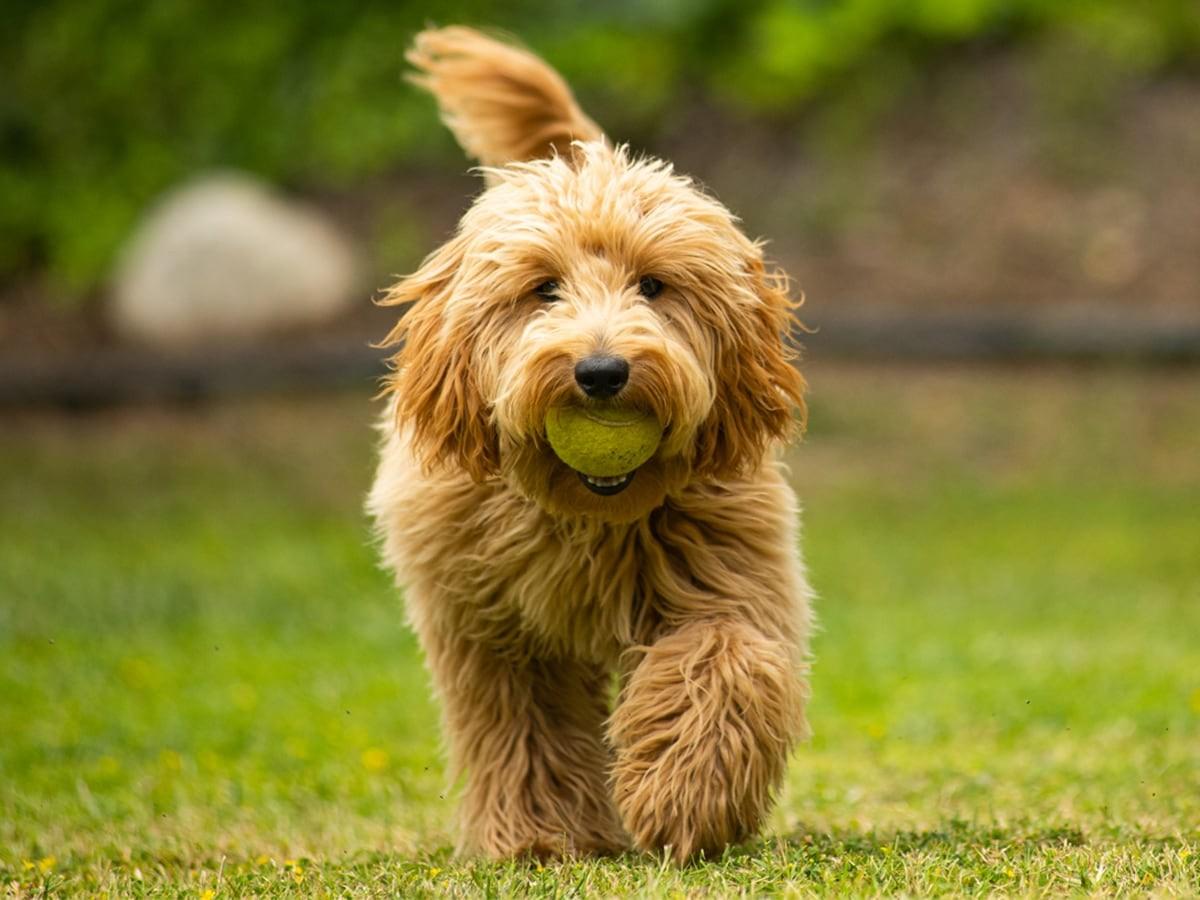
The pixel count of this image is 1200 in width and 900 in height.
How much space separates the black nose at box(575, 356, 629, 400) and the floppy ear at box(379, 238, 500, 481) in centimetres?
42

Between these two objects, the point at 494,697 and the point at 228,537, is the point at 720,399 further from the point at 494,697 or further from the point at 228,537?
the point at 228,537

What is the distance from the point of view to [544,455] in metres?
4.95

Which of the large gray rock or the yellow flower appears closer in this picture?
the yellow flower

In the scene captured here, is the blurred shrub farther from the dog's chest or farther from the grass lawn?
the dog's chest

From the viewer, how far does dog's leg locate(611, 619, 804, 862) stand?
490cm

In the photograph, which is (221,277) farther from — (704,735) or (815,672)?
(704,735)

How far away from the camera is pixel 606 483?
493cm

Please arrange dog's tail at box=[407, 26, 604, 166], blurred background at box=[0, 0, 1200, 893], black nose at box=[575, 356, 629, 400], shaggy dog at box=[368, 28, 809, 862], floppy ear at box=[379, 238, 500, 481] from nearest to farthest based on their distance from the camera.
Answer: black nose at box=[575, 356, 629, 400], shaggy dog at box=[368, 28, 809, 862], floppy ear at box=[379, 238, 500, 481], dog's tail at box=[407, 26, 604, 166], blurred background at box=[0, 0, 1200, 893]

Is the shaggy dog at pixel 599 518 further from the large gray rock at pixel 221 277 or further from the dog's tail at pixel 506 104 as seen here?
the large gray rock at pixel 221 277

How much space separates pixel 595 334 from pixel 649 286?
0.36 metres

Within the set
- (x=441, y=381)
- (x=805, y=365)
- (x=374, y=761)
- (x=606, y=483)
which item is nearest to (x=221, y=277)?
(x=805, y=365)

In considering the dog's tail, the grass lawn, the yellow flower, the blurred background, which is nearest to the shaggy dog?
the grass lawn

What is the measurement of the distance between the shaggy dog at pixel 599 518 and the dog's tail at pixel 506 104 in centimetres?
79

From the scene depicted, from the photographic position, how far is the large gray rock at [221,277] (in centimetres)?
1630
